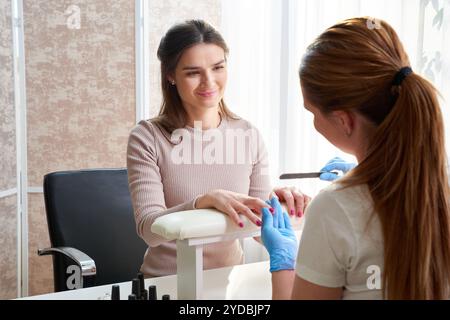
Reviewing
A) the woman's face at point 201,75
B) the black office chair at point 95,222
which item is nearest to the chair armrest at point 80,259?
the black office chair at point 95,222

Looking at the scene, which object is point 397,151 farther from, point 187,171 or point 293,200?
point 187,171

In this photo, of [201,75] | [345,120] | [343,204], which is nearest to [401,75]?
[345,120]

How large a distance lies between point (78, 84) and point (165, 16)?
59cm

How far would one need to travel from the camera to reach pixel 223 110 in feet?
6.08

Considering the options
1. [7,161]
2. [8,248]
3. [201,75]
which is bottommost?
[8,248]

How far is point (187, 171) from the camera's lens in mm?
1715

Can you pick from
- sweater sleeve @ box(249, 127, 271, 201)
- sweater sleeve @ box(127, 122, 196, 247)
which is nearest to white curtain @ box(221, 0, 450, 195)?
sweater sleeve @ box(249, 127, 271, 201)

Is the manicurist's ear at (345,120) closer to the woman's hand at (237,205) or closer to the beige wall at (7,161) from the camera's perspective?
the woman's hand at (237,205)

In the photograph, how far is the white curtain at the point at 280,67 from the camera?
2350mm

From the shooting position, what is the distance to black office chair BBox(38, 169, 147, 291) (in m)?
1.87

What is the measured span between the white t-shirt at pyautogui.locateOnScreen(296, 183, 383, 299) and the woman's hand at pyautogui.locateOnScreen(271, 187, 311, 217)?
15.2 inches
